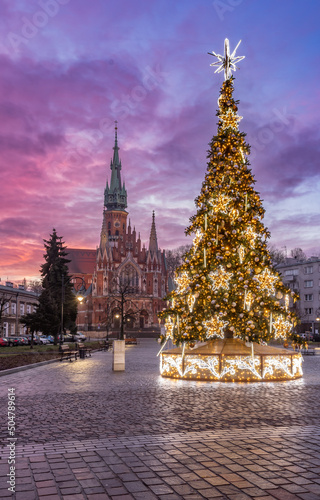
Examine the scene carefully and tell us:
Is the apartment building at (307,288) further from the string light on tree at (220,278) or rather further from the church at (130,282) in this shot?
the string light on tree at (220,278)

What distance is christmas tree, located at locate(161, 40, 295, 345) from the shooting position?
16531 millimetres

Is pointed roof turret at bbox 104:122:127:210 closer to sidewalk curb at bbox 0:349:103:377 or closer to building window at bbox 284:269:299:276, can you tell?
building window at bbox 284:269:299:276

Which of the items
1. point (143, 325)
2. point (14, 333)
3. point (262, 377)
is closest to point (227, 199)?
point (262, 377)

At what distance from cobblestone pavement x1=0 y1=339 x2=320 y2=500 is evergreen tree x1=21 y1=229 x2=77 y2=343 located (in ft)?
89.5

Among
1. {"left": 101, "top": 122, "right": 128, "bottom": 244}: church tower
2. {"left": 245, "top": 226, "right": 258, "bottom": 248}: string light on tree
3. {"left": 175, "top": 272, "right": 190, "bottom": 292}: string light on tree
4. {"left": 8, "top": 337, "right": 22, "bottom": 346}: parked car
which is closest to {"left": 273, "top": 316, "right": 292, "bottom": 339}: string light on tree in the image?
{"left": 245, "top": 226, "right": 258, "bottom": 248}: string light on tree

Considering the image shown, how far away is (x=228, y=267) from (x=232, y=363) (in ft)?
10.3

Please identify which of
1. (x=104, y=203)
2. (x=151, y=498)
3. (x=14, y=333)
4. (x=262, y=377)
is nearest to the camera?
(x=151, y=498)

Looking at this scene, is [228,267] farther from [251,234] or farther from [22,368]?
[22,368]

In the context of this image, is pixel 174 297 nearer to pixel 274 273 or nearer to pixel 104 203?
pixel 274 273

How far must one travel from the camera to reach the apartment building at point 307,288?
78312mm

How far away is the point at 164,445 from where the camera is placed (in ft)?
22.7

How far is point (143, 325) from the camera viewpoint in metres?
96.9

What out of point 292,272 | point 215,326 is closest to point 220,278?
point 215,326

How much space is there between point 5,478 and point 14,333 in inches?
2746
